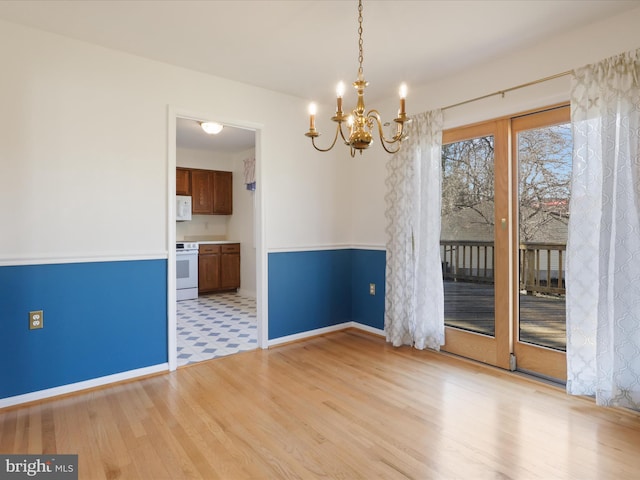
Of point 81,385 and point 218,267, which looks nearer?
point 81,385

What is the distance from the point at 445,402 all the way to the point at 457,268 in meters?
1.32

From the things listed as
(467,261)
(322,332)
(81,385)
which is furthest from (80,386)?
(467,261)

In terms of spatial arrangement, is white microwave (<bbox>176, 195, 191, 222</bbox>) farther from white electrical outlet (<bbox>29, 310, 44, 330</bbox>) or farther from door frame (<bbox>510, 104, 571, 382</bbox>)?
door frame (<bbox>510, 104, 571, 382</bbox>)

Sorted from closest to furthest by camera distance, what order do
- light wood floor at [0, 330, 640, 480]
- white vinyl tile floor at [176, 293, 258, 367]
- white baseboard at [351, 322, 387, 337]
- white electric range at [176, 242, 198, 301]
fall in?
1. light wood floor at [0, 330, 640, 480]
2. white vinyl tile floor at [176, 293, 258, 367]
3. white baseboard at [351, 322, 387, 337]
4. white electric range at [176, 242, 198, 301]

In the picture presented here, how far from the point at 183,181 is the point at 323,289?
11.9ft

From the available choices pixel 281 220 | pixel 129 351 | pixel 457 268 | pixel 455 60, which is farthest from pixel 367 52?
pixel 129 351

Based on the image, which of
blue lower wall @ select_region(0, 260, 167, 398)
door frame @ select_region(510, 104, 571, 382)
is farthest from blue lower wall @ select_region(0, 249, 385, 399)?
door frame @ select_region(510, 104, 571, 382)

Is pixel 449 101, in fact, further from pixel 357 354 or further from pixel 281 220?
pixel 357 354

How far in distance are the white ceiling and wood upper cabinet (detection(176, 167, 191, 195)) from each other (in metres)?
3.45

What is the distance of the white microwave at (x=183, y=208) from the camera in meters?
6.26

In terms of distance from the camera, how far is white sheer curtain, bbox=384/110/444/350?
11.1 feet

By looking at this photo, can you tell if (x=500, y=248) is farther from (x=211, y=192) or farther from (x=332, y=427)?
(x=211, y=192)

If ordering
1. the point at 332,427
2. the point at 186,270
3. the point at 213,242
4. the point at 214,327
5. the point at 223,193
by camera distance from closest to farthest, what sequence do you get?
1. the point at 332,427
2. the point at 214,327
3. the point at 186,270
4. the point at 213,242
5. the point at 223,193

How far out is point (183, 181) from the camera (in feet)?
21.0
